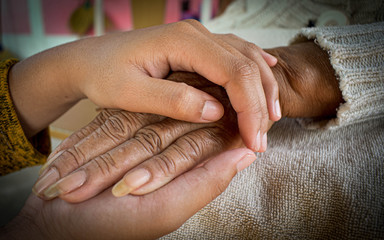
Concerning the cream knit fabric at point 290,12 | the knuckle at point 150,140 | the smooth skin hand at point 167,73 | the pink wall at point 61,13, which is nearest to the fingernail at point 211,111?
the smooth skin hand at point 167,73

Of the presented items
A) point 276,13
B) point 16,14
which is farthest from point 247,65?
point 16,14

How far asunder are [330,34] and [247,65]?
263 mm

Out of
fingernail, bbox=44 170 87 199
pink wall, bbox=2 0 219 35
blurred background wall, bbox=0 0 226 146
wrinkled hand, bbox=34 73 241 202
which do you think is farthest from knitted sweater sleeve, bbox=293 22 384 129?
pink wall, bbox=2 0 219 35

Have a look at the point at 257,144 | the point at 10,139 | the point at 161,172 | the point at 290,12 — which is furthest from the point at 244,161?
the point at 290,12

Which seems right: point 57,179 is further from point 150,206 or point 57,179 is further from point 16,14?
point 16,14

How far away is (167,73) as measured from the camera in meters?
0.55

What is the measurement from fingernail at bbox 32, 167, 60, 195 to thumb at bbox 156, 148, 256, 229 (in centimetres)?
21

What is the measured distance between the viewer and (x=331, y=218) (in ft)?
1.33

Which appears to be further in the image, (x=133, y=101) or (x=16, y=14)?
(x=16, y=14)

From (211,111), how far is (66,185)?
0.29 m

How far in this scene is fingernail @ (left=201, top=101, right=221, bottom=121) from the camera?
0.45 m

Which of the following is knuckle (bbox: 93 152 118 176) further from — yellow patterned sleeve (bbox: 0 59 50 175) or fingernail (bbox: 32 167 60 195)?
yellow patterned sleeve (bbox: 0 59 50 175)

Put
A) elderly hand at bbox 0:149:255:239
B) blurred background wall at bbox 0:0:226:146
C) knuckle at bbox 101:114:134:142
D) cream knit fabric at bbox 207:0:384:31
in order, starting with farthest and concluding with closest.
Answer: blurred background wall at bbox 0:0:226:146 → cream knit fabric at bbox 207:0:384:31 → knuckle at bbox 101:114:134:142 → elderly hand at bbox 0:149:255:239

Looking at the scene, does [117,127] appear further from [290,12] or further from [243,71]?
[290,12]
